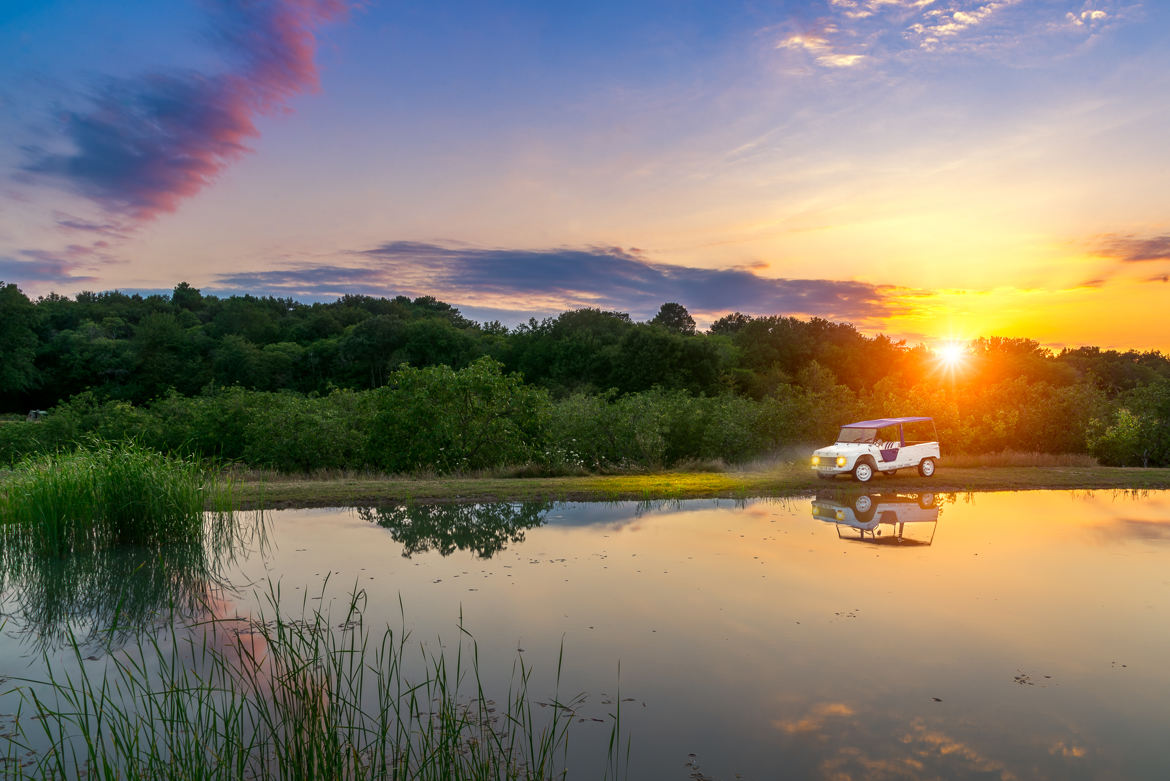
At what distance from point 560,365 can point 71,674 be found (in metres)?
56.6

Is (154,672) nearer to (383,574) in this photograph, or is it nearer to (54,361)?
(383,574)

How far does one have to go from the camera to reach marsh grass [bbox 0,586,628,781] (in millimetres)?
4309

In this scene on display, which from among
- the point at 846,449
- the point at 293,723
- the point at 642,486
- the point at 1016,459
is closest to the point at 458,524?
the point at 642,486

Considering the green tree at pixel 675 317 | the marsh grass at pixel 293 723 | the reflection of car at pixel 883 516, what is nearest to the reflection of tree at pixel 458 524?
the marsh grass at pixel 293 723

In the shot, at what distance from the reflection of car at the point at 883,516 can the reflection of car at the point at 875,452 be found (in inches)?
52.7

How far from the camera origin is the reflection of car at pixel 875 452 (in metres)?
19.3

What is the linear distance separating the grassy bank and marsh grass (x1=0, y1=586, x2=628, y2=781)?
9247mm

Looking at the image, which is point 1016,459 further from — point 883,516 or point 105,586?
point 105,586

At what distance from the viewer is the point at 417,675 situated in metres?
6.50

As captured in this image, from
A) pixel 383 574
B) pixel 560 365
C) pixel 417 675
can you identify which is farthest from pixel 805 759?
pixel 560 365

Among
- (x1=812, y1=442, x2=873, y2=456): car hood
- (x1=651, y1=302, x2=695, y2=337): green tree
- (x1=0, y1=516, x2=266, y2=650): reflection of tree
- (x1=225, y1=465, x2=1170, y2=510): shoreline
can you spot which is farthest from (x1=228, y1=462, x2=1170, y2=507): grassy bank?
(x1=651, y1=302, x2=695, y2=337): green tree

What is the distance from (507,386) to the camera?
77.9ft

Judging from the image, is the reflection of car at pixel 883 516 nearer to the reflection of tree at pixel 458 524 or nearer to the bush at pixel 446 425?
the reflection of tree at pixel 458 524

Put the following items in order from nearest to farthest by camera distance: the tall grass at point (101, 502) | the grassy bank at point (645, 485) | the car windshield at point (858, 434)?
the tall grass at point (101, 502) < the grassy bank at point (645, 485) < the car windshield at point (858, 434)
